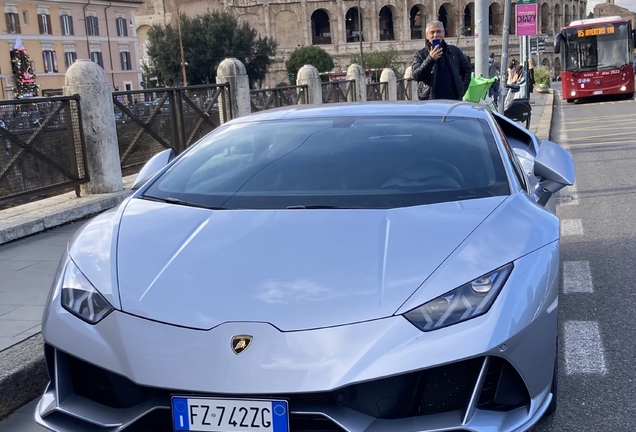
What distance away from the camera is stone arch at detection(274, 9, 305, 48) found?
92062 millimetres

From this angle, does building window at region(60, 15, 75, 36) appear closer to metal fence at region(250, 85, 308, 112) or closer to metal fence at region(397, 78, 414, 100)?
metal fence at region(397, 78, 414, 100)

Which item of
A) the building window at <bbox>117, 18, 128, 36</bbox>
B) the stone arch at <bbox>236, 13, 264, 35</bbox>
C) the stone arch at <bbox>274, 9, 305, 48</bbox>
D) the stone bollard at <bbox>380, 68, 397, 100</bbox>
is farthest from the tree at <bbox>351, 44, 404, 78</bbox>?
the stone bollard at <bbox>380, 68, 397, 100</bbox>

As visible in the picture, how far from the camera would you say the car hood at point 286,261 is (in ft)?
8.43

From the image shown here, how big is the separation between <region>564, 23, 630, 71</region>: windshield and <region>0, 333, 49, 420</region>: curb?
3150cm

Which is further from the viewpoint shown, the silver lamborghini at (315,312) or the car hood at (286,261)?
the car hood at (286,261)

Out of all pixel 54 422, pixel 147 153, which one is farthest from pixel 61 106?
pixel 54 422

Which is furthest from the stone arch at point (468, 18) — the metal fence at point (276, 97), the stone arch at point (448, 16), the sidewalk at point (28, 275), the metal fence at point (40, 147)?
the metal fence at point (40, 147)

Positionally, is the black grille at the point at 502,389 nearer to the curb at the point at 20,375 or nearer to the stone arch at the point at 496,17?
the curb at the point at 20,375

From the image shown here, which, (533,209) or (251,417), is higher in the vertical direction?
(533,209)

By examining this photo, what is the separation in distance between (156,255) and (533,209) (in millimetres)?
1607

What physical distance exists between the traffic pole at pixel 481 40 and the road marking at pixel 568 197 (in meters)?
4.73

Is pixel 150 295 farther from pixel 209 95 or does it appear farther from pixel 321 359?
pixel 209 95

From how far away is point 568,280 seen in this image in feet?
17.7

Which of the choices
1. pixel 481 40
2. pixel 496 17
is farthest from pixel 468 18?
pixel 481 40
